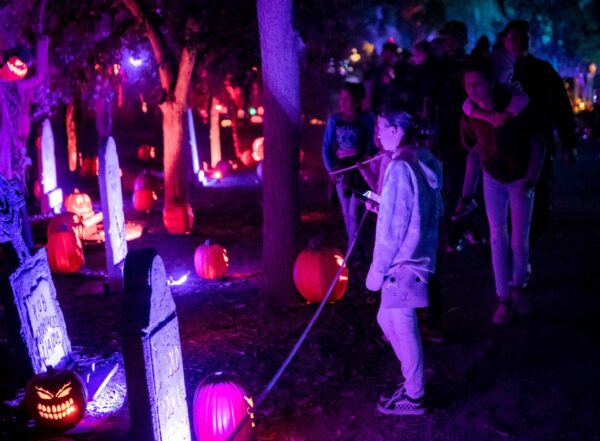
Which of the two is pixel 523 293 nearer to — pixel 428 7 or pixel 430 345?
pixel 430 345

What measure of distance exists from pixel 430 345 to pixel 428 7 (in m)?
47.6

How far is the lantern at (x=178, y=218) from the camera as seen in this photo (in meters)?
11.8

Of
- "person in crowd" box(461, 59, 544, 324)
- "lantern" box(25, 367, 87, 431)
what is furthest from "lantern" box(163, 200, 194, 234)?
"lantern" box(25, 367, 87, 431)

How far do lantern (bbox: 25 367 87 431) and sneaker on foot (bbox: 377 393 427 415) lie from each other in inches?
83.9

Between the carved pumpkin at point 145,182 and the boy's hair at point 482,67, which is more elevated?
the boy's hair at point 482,67

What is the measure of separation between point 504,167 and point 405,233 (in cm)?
225

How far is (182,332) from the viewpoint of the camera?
676 cm

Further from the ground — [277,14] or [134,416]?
[277,14]

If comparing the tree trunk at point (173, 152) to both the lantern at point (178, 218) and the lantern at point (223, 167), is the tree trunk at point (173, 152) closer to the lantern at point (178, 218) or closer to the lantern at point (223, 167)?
the lantern at point (178, 218)

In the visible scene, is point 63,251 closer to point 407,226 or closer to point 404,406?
point 404,406

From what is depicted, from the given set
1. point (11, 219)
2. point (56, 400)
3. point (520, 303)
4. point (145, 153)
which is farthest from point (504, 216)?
point (145, 153)

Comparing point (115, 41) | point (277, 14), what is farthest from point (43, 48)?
point (277, 14)

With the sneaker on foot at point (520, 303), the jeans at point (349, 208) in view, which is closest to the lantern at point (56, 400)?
the sneaker on foot at point (520, 303)

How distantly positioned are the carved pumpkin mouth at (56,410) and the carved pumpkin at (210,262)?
390 centimetres
